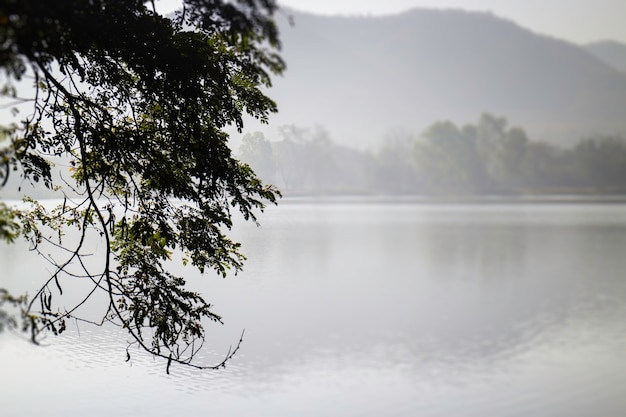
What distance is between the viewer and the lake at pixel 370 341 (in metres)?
7.22

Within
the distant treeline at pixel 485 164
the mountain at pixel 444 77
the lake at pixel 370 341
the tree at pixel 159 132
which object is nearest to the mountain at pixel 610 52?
the mountain at pixel 444 77

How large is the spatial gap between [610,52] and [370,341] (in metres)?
66.7

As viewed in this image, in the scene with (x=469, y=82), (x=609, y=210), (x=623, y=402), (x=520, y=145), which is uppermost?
(x=469, y=82)

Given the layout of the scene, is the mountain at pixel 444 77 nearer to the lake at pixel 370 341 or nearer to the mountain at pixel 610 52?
the mountain at pixel 610 52

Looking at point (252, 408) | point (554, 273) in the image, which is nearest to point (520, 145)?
point (554, 273)

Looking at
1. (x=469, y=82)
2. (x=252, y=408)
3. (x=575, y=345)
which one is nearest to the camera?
(x=252, y=408)

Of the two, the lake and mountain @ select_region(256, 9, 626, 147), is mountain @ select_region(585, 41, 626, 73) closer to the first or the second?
mountain @ select_region(256, 9, 626, 147)

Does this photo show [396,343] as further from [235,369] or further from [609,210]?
[609,210]

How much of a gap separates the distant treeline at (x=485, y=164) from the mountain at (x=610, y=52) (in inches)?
1292

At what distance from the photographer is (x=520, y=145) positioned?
104 feet

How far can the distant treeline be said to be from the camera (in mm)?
30141

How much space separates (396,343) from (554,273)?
8076 mm

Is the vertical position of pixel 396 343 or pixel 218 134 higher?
pixel 218 134

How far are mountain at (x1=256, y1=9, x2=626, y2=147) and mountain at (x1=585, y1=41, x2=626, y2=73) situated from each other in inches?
79.4
